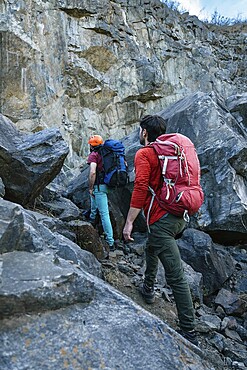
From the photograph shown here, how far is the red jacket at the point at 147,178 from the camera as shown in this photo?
3.26 m

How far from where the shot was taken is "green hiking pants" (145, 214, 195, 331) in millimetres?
3145

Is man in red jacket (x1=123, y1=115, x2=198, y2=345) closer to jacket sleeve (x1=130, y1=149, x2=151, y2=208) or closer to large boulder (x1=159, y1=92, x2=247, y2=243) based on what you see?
jacket sleeve (x1=130, y1=149, x2=151, y2=208)

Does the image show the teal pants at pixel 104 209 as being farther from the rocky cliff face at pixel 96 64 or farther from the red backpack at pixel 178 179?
the rocky cliff face at pixel 96 64

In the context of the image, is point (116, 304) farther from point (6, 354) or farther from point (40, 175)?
point (40, 175)

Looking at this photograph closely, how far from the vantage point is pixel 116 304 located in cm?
237

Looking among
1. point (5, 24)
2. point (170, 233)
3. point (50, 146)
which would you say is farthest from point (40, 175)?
point (5, 24)

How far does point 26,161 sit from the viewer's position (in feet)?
17.1

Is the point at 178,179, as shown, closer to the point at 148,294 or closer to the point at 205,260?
the point at 148,294

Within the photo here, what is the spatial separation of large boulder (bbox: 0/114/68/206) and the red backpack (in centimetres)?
263

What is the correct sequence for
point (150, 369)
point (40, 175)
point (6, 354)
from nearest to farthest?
point (6, 354) → point (150, 369) → point (40, 175)

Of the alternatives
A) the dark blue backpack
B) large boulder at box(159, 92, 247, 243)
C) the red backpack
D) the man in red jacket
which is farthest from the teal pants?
the red backpack

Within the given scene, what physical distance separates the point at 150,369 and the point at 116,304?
Result: 49cm

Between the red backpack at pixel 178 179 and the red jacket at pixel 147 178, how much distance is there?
6 centimetres

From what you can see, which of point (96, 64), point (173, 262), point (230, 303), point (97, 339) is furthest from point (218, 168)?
point (96, 64)
